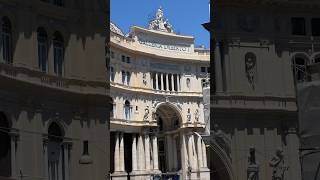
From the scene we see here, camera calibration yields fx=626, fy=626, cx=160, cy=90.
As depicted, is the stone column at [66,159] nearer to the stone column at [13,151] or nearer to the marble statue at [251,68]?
the stone column at [13,151]

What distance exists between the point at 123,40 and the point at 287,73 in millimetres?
1634

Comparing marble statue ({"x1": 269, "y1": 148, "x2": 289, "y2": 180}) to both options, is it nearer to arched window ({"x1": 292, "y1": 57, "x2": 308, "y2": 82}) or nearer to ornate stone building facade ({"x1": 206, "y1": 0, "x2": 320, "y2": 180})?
ornate stone building facade ({"x1": 206, "y1": 0, "x2": 320, "y2": 180})

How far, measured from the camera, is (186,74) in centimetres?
409

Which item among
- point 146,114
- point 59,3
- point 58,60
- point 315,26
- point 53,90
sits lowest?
point 146,114

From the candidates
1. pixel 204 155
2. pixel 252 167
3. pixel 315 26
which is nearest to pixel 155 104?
pixel 204 155

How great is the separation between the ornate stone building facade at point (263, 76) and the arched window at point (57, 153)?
1.55 m

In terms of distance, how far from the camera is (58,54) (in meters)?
3.79

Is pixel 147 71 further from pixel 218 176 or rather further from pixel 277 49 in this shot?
pixel 277 49

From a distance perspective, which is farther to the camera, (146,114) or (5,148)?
(146,114)

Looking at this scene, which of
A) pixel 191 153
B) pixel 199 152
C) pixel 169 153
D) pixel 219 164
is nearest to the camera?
pixel 169 153

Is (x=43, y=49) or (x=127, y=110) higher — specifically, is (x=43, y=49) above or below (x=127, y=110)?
above

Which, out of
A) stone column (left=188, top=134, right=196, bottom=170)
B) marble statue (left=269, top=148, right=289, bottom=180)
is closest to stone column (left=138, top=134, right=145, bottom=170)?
stone column (left=188, top=134, right=196, bottom=170)

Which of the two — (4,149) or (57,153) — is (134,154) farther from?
(4,149)

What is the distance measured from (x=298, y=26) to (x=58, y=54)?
2.17m
